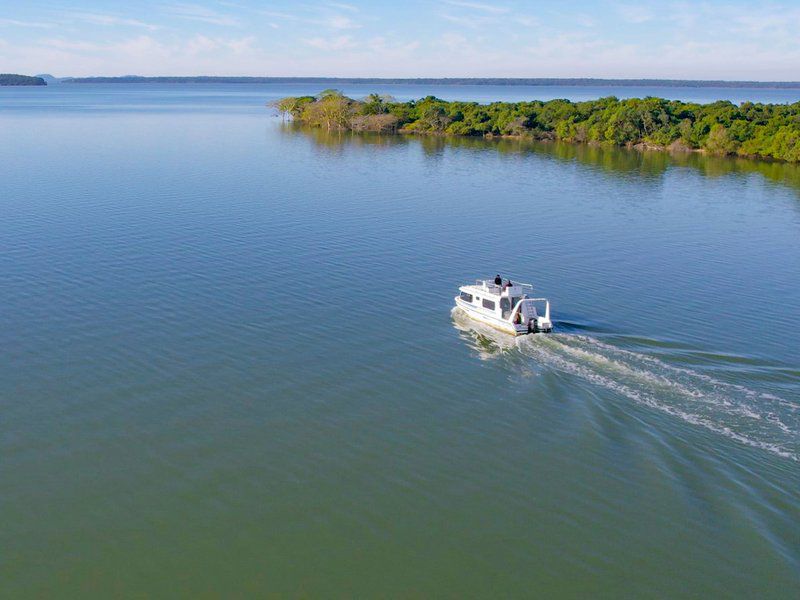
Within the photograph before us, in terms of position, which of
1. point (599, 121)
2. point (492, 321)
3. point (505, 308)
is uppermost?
point (599, 121)

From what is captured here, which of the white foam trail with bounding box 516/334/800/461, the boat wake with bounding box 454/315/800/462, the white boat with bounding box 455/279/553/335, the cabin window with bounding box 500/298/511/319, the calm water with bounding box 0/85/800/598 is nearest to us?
the calm water with bounding box 0/85/800/598

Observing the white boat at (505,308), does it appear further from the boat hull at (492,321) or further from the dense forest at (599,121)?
the dense forest at (599,121)

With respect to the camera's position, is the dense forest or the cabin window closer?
the cabin window

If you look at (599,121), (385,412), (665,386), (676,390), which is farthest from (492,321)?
(599,121)

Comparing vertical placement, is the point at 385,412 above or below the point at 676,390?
below

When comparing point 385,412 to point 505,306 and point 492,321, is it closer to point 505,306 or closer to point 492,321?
point 492,321

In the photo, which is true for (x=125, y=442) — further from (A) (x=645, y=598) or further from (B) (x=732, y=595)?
A: (B) (x=732, y=595)

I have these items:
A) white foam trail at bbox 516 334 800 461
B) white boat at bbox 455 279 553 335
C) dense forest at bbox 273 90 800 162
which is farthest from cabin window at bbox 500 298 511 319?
dense forest at bbox 273 90 800 162

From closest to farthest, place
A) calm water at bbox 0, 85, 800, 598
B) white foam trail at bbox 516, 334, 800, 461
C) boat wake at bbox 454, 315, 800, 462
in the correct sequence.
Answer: calm water at bbox 0, 85, 800, 598 → white foam trail at bbox 516, 334, 800, 461 → boat wake at bbox 454, 315, 800, 462

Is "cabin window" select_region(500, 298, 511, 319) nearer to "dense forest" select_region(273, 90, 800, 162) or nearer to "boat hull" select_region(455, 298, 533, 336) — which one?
"boat hull" select_region(455, 298, 533, 336)
